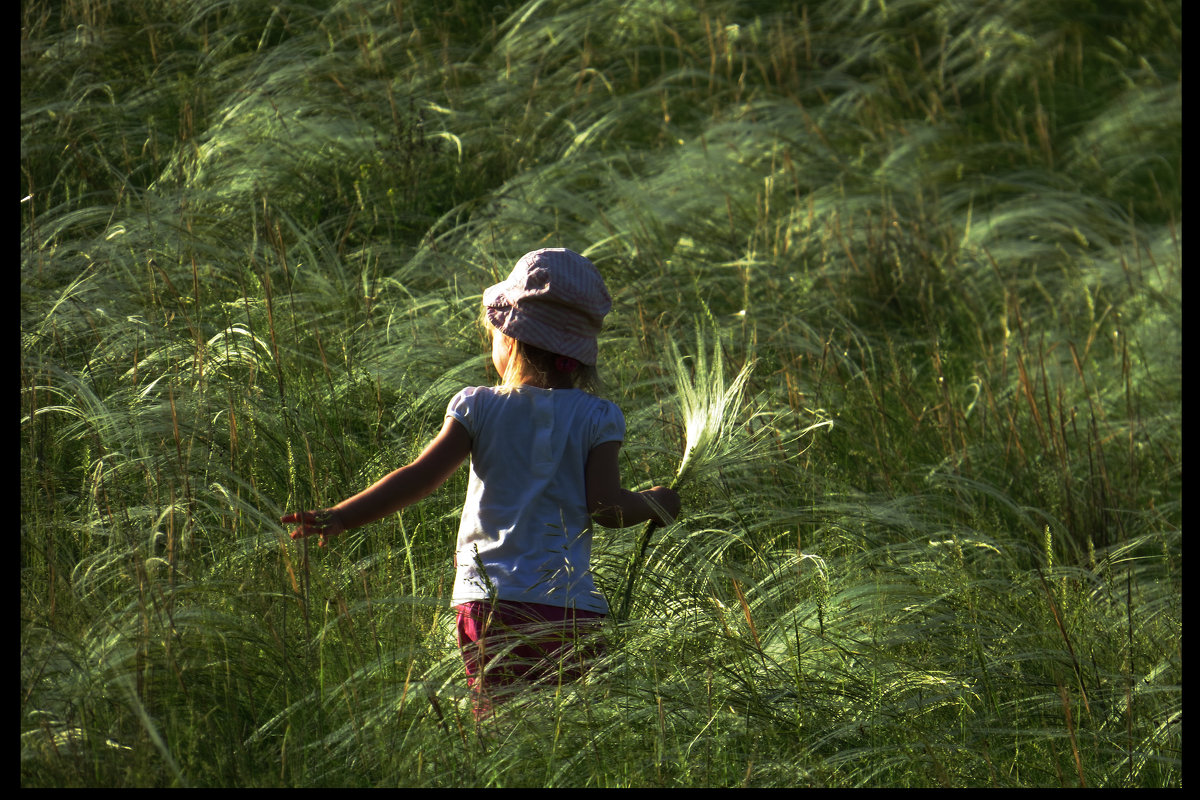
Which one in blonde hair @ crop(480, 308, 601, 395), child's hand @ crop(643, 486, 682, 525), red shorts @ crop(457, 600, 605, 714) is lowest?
red shorts @ crop(457, 600, 605, 714)

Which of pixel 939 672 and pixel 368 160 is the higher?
pixel 368 160

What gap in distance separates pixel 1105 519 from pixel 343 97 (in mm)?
3176

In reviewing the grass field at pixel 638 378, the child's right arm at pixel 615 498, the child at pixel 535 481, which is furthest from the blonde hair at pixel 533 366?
the grass field at pixel 638 378

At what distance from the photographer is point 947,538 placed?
304 cm

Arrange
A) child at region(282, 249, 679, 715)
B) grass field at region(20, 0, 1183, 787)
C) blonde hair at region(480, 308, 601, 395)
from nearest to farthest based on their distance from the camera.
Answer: grass field at region(20, 0, 1183, 787) < child at region(282, 249, 679, 715) < blonde hair at region(480, 308, 601, 395)

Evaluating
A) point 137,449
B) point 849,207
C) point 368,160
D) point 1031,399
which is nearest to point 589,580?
point 137,449

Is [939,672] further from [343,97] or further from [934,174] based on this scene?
[934,174]

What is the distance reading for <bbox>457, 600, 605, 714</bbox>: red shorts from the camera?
1.97m

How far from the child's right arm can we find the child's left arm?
0.24 meters

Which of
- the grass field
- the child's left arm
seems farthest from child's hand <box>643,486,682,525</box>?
the child's left arm

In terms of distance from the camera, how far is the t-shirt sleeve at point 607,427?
7.08 ft

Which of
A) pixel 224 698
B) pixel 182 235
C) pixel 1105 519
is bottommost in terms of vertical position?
pixel 1105 519

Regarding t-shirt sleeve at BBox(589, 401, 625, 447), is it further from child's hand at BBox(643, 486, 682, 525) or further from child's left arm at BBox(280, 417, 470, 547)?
child's left arm at BBox(280, 417, 470, 547)

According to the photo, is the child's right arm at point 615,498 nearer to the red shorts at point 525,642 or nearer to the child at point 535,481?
the child at point 535,481
